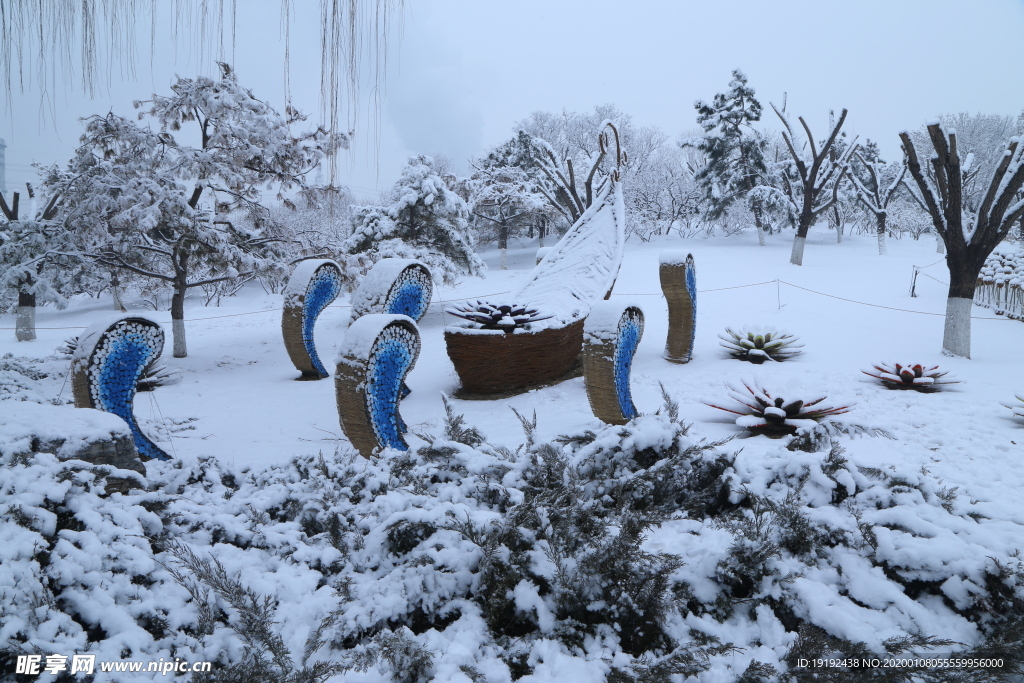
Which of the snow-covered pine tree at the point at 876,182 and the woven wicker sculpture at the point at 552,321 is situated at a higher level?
the snow-covered pine tree at the point at 876,182

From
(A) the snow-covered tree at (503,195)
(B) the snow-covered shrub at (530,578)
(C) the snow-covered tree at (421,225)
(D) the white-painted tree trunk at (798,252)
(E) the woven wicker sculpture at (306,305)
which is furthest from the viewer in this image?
(A) the snow-covered tree at (503,195)

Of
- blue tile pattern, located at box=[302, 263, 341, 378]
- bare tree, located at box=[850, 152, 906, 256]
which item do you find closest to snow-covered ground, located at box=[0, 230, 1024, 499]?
blue tile pattern, located at box=[302, 263, 341, 378]

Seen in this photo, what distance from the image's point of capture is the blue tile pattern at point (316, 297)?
537 centimetres

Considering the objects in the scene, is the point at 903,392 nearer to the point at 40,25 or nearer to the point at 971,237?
the point at 971,237

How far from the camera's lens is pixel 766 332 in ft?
18.9

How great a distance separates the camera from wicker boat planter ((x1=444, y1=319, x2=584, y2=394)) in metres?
4.45

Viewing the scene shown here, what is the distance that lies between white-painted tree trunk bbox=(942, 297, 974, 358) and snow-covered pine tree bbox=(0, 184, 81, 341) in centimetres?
1000

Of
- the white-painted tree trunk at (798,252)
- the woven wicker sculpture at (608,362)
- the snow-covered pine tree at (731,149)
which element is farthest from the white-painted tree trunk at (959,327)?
the snow-covered pine tree at (731,149)

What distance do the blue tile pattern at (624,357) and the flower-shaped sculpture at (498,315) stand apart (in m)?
1.05

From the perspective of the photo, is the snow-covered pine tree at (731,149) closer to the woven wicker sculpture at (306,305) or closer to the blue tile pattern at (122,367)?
the woven wicker sculpture at (306,305)

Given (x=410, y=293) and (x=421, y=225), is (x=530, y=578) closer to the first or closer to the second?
(x=410, y=293)

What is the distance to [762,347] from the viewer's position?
17.8 feet

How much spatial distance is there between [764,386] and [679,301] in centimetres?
201

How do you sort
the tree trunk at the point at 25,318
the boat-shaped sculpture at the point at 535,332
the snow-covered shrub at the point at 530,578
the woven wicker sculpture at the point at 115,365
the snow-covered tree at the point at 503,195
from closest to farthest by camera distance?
the snow-covered shrub at the point at 530,578
the woven wicker sculpture at the point at 115,365
the boat-shaped sculpture at the point at 535,332
the tree trunk at the point at 25,318
the snow-covered tree at the point at 503,195
